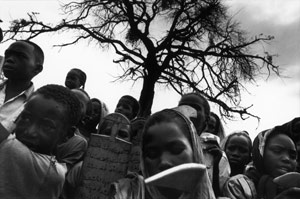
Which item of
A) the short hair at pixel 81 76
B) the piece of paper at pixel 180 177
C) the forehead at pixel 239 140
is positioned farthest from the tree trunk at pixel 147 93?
the piece of paper at pixel 180 177

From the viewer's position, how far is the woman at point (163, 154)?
5.03 feet

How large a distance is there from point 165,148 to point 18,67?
125 centimetres

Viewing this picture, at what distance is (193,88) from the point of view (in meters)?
8.51

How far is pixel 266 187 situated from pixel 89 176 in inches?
41.5

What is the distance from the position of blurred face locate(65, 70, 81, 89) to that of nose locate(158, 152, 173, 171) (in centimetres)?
298

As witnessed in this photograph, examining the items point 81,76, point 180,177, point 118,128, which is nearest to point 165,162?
point 180,177

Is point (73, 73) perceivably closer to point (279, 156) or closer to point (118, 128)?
point (118, 128)

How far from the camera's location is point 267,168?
241 centimetres

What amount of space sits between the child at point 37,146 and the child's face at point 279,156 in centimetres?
128

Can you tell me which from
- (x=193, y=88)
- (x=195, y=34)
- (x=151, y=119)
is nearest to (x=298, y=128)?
(x=151, y=119)

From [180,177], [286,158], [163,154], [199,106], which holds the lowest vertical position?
[180,177]

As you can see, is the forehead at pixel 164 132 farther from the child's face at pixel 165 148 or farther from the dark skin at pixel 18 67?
the dark skin at pixel 18 67

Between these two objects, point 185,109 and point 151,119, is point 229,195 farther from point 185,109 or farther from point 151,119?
point 151,119

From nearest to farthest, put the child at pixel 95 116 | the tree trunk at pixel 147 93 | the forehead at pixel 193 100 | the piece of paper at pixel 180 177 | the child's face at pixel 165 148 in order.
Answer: the piece of paper at pixel 180 177, the child's face at pixel 165 148, the forehead at pixel 193 100, the child at pixel 95 116, the tree trunk at pixel 147 93
